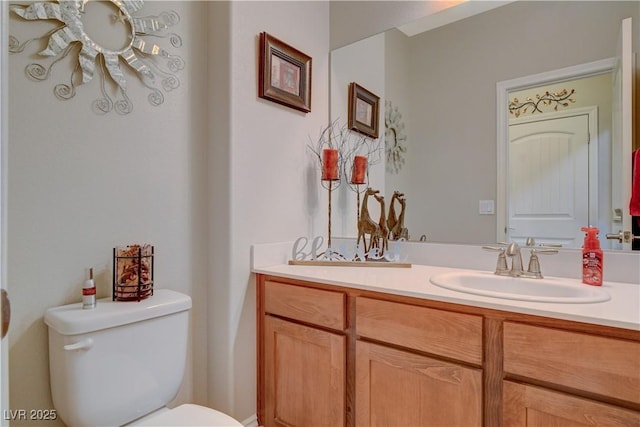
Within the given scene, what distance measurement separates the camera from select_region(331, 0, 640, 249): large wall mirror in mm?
1339

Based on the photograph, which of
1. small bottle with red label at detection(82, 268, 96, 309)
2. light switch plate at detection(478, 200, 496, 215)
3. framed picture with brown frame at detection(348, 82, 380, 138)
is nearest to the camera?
small bottle with red label at detection(82, 268, 96, 309)

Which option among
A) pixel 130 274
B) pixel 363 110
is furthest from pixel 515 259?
pixel 130 274

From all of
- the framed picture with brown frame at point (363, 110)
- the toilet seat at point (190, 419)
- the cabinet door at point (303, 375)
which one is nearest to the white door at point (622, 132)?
the framed picture with brown frame at point (363, 110)

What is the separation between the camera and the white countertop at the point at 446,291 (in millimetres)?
875

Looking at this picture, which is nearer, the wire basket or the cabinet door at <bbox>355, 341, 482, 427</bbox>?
the cabinet door at <bbox>355, 341, 482, 427</bbox>

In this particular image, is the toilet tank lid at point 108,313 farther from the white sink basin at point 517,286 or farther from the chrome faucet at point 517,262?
the chrome faucet at point 517,262

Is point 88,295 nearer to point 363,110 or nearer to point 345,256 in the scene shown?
point 345,256

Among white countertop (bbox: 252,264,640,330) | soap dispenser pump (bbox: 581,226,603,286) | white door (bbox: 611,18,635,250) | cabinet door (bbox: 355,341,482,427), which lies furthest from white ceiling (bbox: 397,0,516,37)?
cabinet door (bbox: 355,341,482,427)

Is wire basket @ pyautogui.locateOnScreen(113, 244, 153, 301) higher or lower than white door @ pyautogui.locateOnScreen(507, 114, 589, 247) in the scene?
lower

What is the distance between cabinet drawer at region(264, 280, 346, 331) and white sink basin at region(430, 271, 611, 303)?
37 centimetres

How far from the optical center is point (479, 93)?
5.30 feet

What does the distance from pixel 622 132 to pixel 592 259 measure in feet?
1.65

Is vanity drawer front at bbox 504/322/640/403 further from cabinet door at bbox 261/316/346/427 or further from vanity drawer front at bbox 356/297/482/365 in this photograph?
cabinet door at bbox 261/316/346/427

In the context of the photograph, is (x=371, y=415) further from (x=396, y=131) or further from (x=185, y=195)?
(x=396, y=131)
